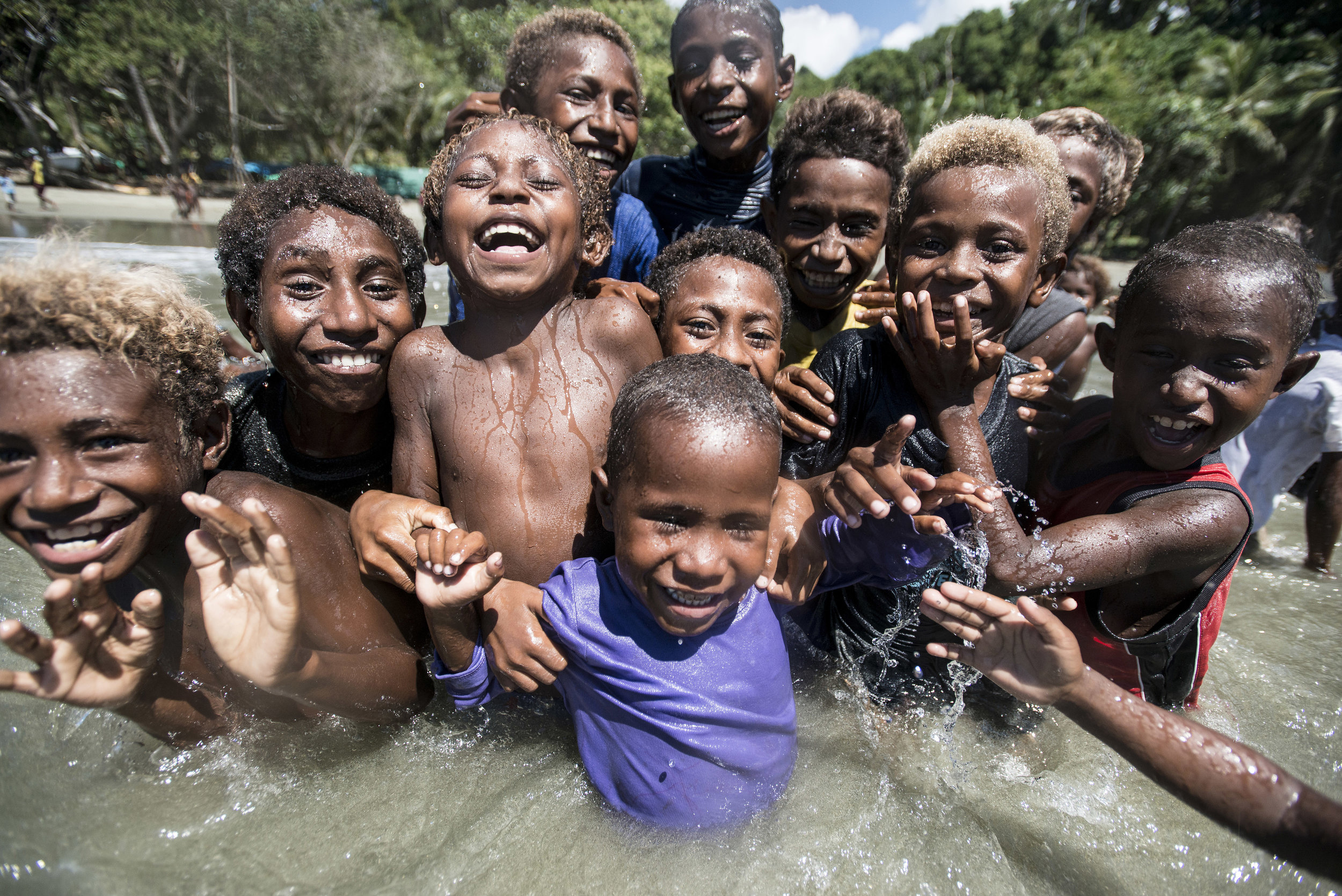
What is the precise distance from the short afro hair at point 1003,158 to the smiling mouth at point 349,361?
1853mm

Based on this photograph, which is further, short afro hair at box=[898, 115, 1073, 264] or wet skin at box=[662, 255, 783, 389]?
wet skin at box=[662, 255, 783, 389]

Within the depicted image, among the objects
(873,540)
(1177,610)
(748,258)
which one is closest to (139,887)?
(873,540)

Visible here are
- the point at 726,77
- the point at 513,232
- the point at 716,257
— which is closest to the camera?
the point at 513,232

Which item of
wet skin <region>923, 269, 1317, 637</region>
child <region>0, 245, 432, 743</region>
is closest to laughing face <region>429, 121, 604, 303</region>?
child <region>0, 245, 432, 743</region>

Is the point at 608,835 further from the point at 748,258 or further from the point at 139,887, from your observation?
the point at 748,258

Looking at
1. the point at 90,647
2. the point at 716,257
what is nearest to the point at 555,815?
the point at 90,647

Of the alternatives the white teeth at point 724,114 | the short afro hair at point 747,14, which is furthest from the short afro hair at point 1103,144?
the white teeth at point 724,114

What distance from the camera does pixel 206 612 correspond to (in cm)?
165

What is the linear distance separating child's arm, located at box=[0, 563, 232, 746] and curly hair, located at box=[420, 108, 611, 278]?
1335 mm

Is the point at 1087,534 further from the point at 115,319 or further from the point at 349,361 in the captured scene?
the point at 115,319

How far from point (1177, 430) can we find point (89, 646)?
9.76ft

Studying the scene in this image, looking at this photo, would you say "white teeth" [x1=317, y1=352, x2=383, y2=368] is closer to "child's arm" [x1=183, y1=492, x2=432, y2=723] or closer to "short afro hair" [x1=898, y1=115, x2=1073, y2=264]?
"child's arm" [x1=183, y1=492, x2=432, y2=723]

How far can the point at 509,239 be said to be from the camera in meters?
2.13

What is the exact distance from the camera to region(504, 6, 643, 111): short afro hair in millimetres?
3232
